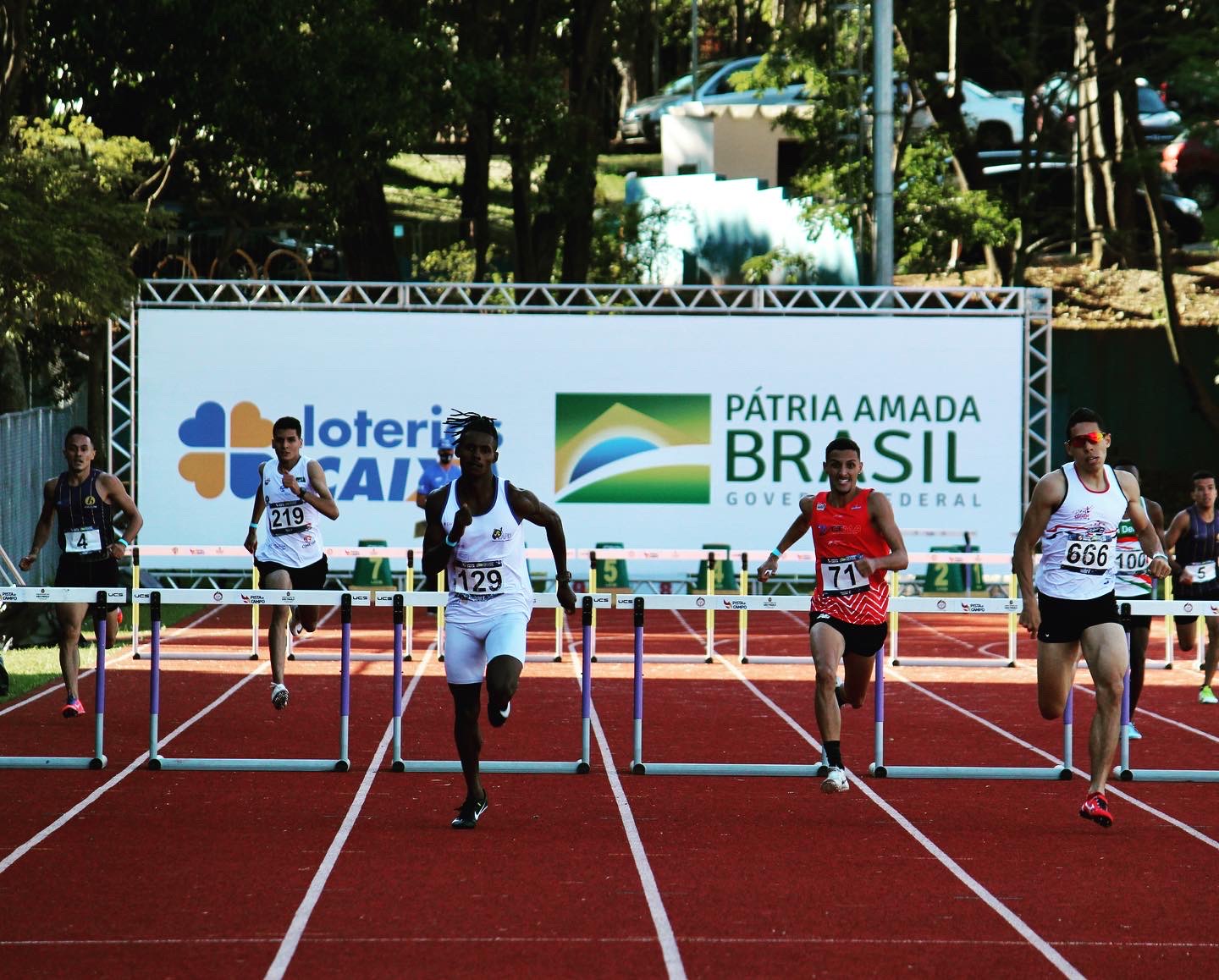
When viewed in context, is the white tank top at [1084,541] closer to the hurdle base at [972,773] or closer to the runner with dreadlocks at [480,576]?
the hurdle base at [972,773]

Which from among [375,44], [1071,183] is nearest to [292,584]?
[375,44]

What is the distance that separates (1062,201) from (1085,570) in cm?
3305

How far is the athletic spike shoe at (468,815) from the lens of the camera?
8922 mm

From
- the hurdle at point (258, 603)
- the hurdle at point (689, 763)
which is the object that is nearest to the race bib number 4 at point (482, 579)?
the hurdle at point (258, 603)

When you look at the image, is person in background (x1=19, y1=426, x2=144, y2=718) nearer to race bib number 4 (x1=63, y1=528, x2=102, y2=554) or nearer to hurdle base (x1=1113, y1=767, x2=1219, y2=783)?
race bib number 4 (x1=63, y1=528, x2=102, y2=554)

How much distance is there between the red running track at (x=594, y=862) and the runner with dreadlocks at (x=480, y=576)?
24.0 inches

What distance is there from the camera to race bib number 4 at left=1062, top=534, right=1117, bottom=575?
917 centimetres

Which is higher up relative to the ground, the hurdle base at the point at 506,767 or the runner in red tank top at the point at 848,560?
the runner in red tank top at the point at 848,560

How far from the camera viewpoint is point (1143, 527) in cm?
934

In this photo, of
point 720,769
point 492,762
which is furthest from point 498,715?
point 720,769

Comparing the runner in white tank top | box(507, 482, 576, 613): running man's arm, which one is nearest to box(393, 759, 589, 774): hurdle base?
box(507, 482, 576, 613): running man's arm

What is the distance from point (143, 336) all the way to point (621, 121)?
30443mm

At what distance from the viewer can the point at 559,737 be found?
12.5 m

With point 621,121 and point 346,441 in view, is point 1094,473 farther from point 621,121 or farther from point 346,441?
point 621,121
